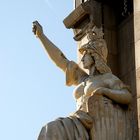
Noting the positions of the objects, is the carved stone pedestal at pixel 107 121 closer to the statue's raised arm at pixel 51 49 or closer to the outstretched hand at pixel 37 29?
the statue's raised arm at pixel 51 49

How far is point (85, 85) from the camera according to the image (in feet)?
48.3

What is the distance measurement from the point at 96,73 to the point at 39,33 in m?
1.49

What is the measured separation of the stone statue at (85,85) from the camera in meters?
13.7

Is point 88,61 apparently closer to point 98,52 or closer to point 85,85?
point 98,52

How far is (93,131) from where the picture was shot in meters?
13.7

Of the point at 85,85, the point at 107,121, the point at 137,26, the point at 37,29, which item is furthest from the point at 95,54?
the point at 107,121

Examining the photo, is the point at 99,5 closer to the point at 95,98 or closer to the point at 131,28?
the point at 131,28

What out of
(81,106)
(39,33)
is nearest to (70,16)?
(39,33)

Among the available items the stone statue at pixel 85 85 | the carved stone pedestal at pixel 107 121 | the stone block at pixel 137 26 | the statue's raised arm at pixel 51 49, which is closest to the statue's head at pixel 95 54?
the stone statue at pixel 85 85

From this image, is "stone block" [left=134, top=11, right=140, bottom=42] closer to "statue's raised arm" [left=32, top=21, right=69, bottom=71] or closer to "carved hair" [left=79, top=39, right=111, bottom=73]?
"carved hair" [left=79, top=39, right=111, bottom=73]

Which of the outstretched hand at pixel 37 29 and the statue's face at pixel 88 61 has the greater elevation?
the outstretched hand at pixel 37 29

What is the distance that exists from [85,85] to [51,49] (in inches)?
51.1

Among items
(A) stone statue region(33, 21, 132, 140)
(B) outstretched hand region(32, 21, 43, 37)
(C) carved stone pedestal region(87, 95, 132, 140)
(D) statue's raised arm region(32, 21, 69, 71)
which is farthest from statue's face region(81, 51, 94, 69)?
(B) outstretched hand region(32, 21, 43, 37)

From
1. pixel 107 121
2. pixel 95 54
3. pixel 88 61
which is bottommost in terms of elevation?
pixel 107 121
